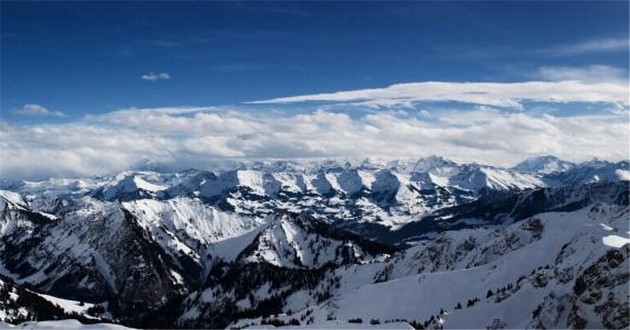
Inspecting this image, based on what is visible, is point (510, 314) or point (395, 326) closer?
point (395, 326)

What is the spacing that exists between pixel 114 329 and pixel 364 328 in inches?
1590

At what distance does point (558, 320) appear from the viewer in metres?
84.1

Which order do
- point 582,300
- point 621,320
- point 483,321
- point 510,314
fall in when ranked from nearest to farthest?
point 621,320, point 582,300, point 510,314, point 483,321

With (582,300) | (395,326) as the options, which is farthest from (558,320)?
(395,326)

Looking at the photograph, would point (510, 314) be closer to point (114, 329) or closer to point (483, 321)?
point (483, 321)

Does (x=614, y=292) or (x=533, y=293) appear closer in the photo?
(x=614, y=292)

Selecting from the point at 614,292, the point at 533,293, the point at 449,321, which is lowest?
the point at 449,321

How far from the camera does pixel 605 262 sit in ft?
275

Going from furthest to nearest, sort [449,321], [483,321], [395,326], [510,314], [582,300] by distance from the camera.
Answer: [449,321]
[483,321]
[510,314]
[395,326]
[582,300]

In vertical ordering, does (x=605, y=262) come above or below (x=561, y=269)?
above

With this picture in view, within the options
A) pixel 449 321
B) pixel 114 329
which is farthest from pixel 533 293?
pixel 114 329

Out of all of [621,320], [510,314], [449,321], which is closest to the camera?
[621,320]

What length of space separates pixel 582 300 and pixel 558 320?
16.6ft

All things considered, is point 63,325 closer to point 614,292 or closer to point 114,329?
point 114,329
